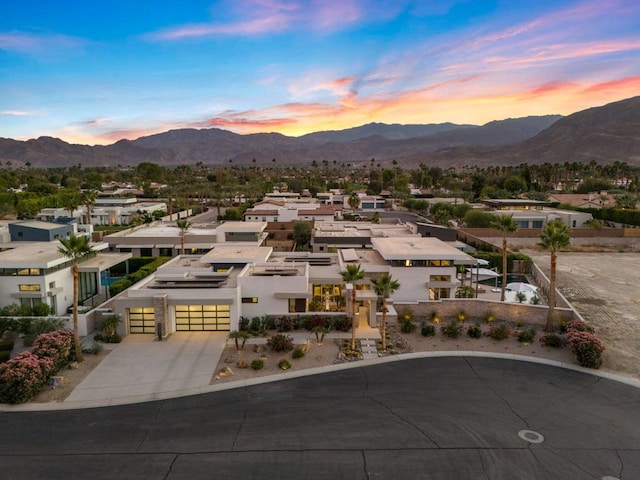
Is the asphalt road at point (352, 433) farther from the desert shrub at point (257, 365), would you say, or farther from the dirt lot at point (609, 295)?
the dirt lot at point (609, 295)

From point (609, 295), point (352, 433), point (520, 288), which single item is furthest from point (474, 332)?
point (609, 295)

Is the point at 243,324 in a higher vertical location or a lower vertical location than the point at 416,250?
lower

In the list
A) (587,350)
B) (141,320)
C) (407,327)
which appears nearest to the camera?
(587,350)

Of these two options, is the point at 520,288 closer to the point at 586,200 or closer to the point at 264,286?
the point at 264,286

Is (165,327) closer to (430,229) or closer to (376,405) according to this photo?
(376,405)

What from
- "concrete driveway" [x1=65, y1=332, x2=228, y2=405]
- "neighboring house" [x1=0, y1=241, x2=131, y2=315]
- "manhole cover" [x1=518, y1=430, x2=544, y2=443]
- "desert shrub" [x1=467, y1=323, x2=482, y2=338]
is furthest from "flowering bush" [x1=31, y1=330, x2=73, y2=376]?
"desert shrub" [x1=467, y1=323, x2=482, y2=338]

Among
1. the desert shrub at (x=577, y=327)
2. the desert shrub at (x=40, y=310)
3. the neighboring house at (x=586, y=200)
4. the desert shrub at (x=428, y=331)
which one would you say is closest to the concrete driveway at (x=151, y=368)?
the desert shrub at (x=40, y=310)

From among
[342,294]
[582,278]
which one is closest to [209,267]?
[342,294]
